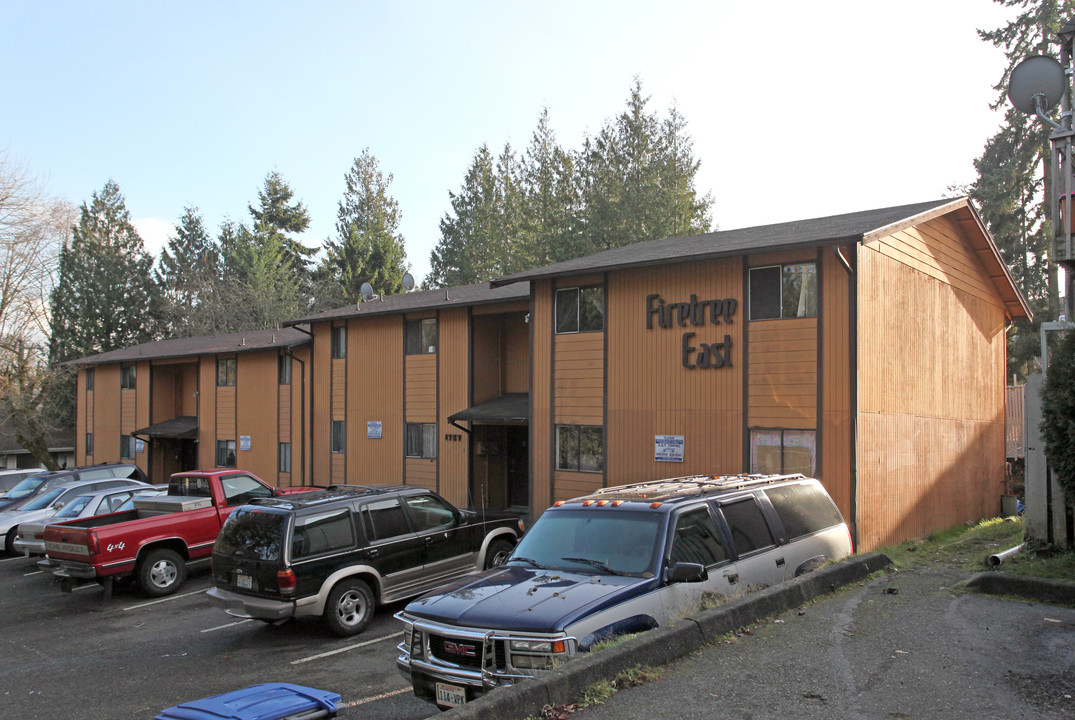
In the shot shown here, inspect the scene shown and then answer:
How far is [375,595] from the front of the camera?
1059 centimetres

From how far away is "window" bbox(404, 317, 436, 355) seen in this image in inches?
835

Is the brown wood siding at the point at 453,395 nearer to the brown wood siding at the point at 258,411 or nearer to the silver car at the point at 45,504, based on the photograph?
the silver car at the point at 45,504

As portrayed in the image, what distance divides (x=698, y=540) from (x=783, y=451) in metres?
6.79

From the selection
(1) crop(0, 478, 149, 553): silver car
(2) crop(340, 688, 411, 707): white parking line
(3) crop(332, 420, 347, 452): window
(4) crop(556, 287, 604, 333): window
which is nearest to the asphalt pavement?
(2) crop(340, 688, 411, 707): white parking line

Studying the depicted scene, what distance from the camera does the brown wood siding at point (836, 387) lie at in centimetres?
1277

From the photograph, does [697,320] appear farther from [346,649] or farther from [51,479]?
[51,479]

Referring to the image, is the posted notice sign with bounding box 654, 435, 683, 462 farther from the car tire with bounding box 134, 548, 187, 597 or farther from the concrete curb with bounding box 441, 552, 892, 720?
the car tire with bounding box 134, 548, 187, 597

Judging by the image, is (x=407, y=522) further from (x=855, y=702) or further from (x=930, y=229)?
(x=930, y=229)

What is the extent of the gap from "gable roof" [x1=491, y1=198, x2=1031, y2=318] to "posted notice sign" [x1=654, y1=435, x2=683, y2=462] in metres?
3.29

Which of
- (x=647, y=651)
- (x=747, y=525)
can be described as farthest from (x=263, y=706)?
(x=747, y=525)

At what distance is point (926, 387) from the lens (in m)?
15.9

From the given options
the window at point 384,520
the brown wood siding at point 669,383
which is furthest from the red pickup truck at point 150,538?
the brown wood siding at point 669,383

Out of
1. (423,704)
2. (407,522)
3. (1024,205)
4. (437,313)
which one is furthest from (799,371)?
(1024,205)

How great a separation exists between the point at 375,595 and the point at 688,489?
4806 mm
